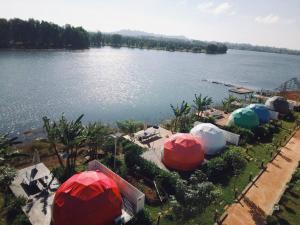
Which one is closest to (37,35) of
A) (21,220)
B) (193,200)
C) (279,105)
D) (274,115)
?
(279,105)

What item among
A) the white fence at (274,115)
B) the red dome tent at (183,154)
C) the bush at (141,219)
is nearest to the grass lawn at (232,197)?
the bush at (141,219)

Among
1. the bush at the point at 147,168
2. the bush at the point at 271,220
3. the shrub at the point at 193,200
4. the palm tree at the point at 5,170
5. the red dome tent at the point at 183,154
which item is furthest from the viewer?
the red dome tent at the point at 183,154

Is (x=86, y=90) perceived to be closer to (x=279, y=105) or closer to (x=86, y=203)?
(x=279, y=105)

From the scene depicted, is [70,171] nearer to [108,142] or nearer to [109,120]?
[108,142]

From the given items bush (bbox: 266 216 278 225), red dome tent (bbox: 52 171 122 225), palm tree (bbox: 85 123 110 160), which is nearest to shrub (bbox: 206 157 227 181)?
bush (bbox: 266 216 278 225)

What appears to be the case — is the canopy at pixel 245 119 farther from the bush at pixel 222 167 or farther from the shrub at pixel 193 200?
the shrub at pixel 193 200
